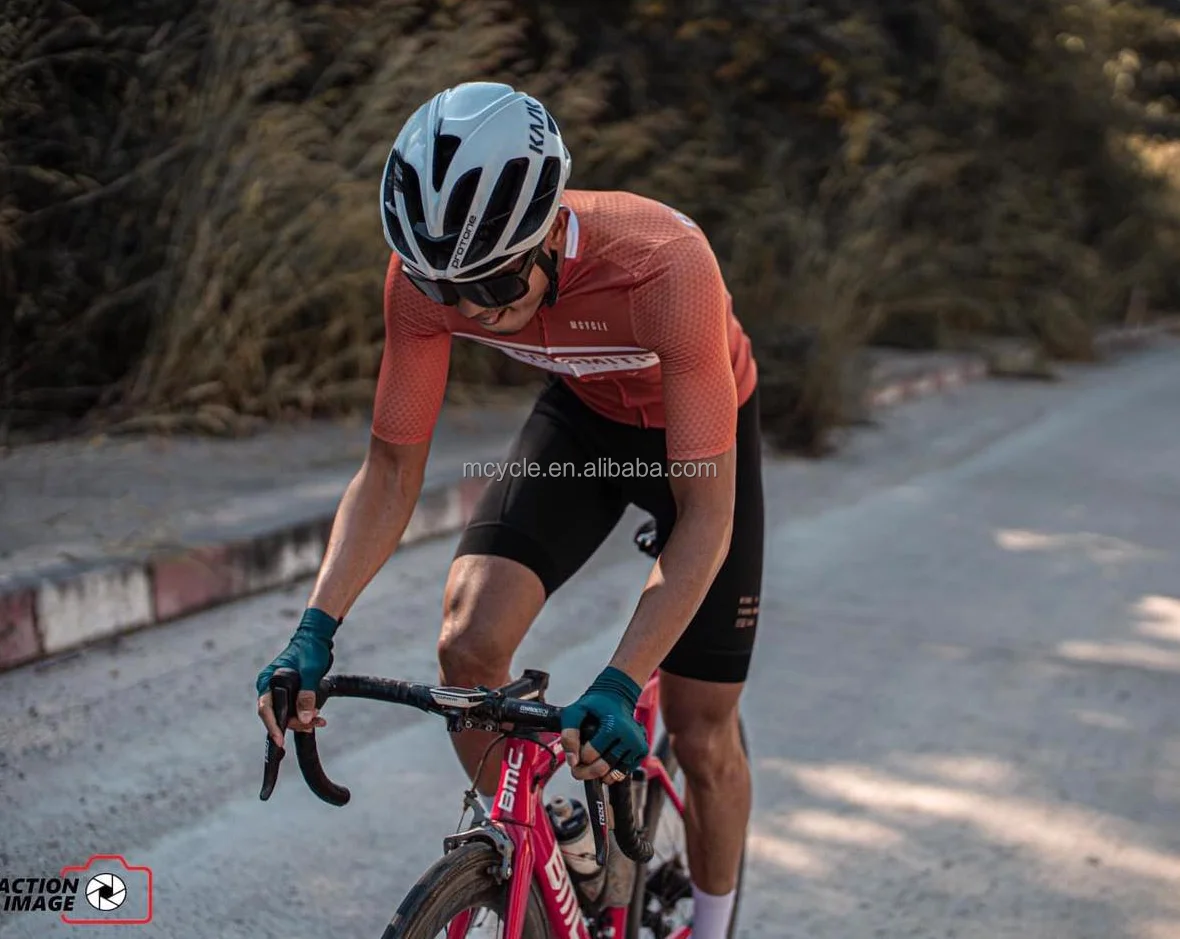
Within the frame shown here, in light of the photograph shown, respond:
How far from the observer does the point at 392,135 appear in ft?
25.6

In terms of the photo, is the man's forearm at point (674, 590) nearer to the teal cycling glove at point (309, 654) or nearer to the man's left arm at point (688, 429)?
the man's left arm at point (688, 429)

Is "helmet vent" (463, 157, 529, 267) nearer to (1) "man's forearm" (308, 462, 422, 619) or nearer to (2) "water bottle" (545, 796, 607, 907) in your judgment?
(1) "man's forearm" (308, 462, 422, 619)

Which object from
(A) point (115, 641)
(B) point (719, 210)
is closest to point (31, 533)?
(A) point (115, 641)

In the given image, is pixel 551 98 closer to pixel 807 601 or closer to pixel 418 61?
pixel 418 61

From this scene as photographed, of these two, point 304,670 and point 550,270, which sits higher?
point 550,270

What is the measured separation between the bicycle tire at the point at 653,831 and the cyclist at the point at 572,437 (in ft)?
0.25

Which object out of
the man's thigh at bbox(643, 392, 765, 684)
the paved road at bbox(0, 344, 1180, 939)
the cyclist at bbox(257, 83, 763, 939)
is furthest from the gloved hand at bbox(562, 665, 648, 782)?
the paved road at bbox(0, 344, 1180, 939)

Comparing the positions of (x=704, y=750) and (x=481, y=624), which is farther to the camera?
(x=704, y=750)

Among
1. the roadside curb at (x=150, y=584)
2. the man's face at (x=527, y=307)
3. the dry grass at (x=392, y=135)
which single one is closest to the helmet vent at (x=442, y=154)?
the man's face at (x=527, y=307)

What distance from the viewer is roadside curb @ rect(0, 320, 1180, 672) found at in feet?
14.4

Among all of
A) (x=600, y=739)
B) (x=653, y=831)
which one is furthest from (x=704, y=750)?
(x=600, y=739)

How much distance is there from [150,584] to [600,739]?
129 inches

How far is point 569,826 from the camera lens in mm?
2576

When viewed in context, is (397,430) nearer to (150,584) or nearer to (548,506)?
(548,506)
